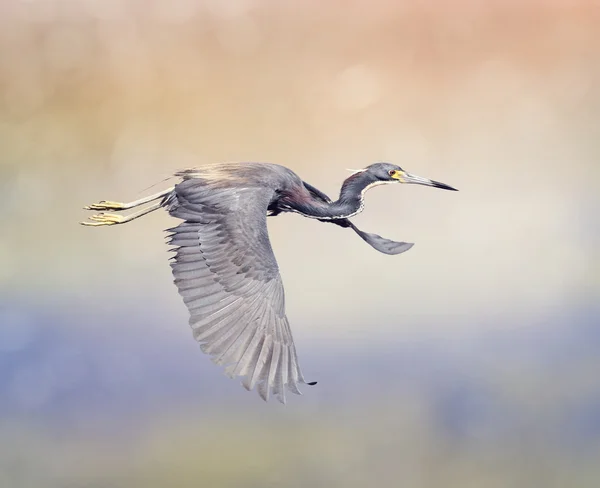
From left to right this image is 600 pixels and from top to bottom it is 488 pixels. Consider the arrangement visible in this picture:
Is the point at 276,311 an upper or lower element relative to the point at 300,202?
lower

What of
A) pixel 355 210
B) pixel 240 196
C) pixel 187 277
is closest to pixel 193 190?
pixel 240 196

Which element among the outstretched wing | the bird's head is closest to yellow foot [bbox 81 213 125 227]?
the outstretched wing

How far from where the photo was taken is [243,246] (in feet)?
20.7

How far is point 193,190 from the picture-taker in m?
6.79

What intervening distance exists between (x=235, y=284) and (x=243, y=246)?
0.30 metres

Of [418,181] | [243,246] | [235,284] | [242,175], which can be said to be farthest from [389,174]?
[235,284]

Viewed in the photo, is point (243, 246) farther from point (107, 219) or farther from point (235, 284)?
point (107, 219)

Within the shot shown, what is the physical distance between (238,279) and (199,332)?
52 centimetres

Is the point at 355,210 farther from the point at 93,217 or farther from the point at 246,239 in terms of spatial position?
the point at 93,217

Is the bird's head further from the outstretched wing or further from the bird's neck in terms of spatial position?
the outstretched wing

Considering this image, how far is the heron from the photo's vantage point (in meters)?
5.80

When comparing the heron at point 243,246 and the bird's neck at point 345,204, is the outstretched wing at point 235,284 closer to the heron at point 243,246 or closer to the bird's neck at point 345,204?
the heron at point 243,246

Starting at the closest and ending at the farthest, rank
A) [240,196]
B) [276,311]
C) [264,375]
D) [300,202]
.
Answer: [264,375] → [276,311] → [240,196] → [300,202]

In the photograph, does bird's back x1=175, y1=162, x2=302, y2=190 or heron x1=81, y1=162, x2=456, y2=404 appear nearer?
heron x1=81, y1=162, x2=456, y2=404
